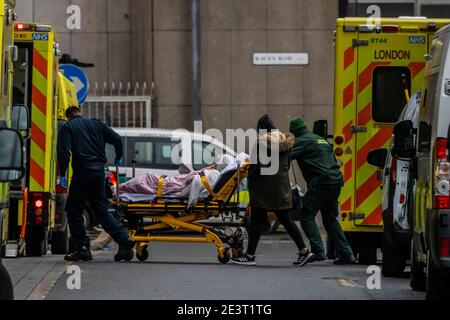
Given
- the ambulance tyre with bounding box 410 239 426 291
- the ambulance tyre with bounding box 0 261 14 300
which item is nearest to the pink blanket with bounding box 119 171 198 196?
the ambulance tyre with bounding box 410 239 426 291

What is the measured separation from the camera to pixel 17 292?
1190cm

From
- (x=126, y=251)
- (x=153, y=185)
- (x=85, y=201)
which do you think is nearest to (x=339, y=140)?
(x=153, y=185)

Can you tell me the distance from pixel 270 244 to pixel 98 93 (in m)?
7.64

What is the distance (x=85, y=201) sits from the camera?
15.4 meters

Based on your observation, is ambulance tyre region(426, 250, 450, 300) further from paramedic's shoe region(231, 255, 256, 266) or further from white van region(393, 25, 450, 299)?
paramedic's shoe region(231, 255, 256, 266)

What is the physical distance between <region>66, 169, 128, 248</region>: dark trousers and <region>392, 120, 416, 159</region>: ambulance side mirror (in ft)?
14.9

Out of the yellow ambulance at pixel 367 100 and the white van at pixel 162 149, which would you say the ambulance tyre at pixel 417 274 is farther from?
the white van at pixel 162 149

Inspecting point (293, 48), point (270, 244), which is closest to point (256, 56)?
point (293, 48)

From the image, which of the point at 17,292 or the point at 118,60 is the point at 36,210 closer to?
the point at 17,292

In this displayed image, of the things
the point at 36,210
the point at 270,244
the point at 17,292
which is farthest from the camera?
the point at 270,244

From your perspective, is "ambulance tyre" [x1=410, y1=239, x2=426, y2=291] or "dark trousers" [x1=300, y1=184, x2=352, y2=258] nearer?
"ambulance tyre" [x1=410, y1=239, x2=426, y2=291]

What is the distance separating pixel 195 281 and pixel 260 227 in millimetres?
2608

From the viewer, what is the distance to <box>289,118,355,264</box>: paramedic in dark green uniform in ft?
52.1
